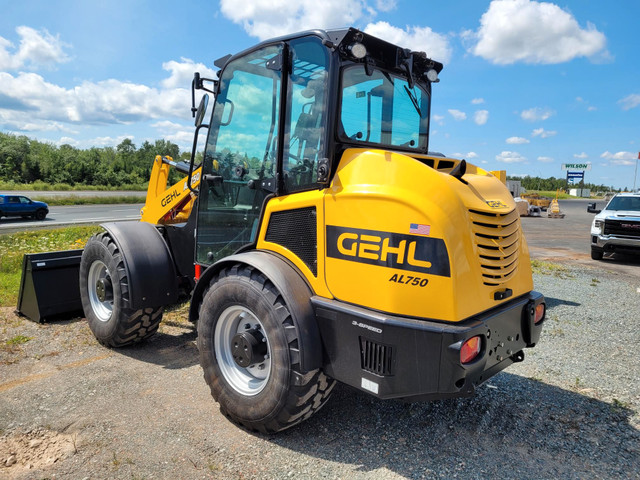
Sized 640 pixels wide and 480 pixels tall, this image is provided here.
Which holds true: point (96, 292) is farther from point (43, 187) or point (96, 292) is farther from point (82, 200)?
point (43, 187)

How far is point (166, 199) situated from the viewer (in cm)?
506

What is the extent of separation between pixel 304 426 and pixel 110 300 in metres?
2.58

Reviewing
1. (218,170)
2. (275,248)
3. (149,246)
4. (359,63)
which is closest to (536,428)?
(275,248)

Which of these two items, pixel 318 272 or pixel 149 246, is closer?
pixel 318 272

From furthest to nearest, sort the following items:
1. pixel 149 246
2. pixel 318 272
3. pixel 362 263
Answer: pixel 149 246 → pixel 318 272 → pixel 362 263

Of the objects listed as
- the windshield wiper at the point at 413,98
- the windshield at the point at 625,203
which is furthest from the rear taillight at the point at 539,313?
the windshield at the point at 625,203

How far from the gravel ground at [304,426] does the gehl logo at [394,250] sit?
128cm

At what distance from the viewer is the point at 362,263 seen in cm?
272

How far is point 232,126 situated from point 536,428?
11.0ft

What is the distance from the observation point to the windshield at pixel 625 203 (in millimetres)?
12230

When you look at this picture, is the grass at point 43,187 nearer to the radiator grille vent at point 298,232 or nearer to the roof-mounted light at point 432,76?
the radiator grille vent at point 298,232

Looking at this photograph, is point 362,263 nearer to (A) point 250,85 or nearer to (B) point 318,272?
(B) point 318,272

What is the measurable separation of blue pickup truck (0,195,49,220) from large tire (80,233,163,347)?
69.1 feet

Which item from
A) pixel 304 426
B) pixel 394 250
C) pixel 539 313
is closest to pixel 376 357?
pixel 394 250
